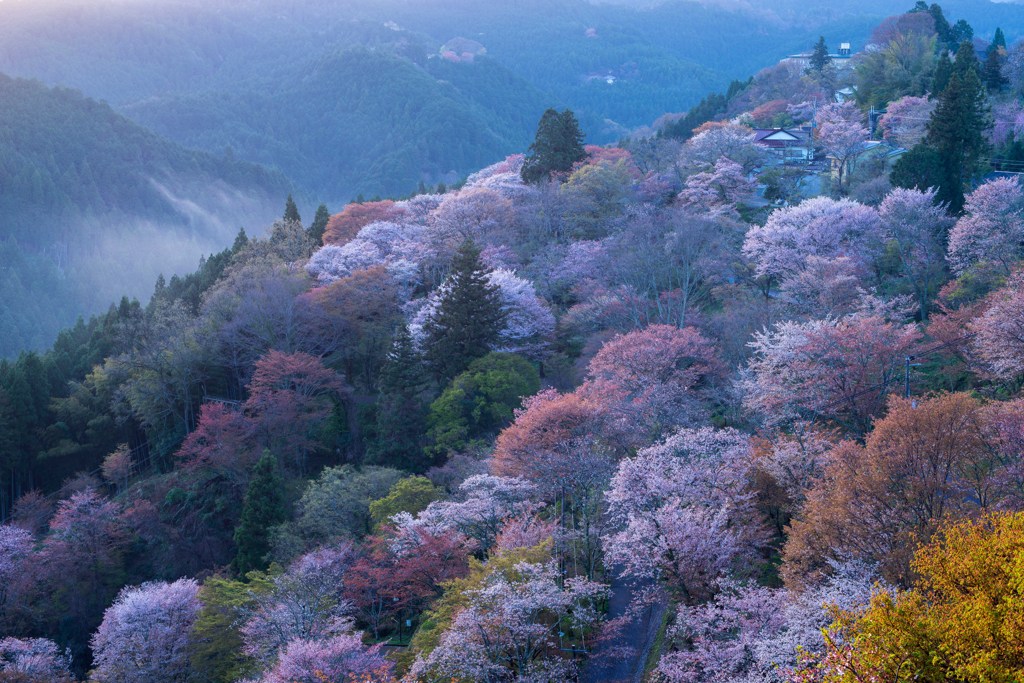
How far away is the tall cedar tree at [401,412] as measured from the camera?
30.2 m

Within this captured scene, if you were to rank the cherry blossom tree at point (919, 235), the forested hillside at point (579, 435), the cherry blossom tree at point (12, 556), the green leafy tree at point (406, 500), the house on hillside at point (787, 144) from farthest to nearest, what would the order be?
the house on hillside at point (787, 144)
the cherry blossom tree at point (919, 235)
the cherry blossom tree at point (12, 556)
the green leafy tree at point (406, 500)
the forested hillside at point (579, 435)

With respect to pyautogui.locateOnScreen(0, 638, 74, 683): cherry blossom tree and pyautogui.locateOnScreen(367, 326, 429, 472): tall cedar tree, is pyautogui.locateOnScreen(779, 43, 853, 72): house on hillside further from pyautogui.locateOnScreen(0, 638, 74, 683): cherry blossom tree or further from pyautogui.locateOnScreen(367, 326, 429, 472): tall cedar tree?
pyautogui.locateOnScreen(0, 638, 74, 683): cherry blossom tree

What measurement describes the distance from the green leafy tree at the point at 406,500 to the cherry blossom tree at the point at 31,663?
1002 centimetres

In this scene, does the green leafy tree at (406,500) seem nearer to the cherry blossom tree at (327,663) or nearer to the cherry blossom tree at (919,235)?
the cherry blossom tree at (327,663)

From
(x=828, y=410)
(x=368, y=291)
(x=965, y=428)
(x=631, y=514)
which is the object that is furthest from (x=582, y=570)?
(x=368, y=291)

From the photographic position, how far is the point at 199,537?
102 feet

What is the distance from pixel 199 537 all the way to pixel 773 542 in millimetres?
22360

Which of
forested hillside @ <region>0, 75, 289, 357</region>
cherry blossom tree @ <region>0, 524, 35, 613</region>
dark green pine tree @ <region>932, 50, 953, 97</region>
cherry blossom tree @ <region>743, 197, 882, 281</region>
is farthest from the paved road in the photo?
forested hillside @ <region>0, 75, 289, 357</region>

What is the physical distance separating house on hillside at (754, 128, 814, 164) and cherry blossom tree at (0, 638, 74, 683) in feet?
158

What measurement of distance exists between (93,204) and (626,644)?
108657 mm

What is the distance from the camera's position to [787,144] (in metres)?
54.3

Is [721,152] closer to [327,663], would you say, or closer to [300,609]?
[300,609]

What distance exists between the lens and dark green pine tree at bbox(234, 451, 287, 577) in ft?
89.7

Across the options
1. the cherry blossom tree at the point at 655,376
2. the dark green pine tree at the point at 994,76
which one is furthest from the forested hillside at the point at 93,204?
the dark green pine tree at the point at 994,76
